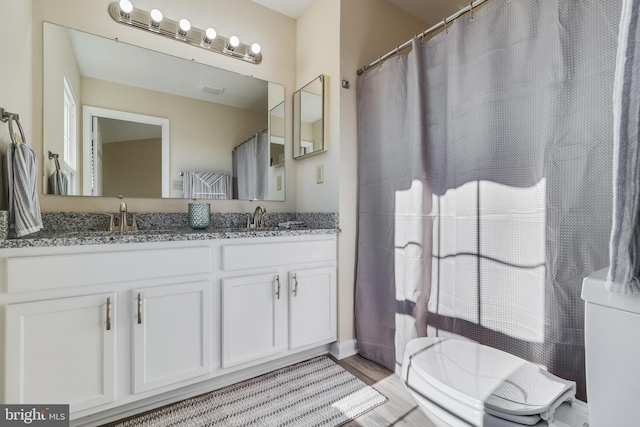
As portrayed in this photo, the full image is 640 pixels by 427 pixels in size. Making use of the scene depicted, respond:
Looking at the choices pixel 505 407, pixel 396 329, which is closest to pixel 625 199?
pixel 505 407

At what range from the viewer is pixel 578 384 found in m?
1.05

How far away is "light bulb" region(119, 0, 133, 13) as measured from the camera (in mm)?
1766

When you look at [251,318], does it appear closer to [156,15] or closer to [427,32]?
[427,32]

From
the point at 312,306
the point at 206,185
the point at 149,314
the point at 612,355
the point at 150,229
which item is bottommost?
the point at 312,306

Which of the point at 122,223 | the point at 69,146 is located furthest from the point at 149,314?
the point at 69,146

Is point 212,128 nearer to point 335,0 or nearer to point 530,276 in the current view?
point 335,0

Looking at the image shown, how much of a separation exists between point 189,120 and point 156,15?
63 centimetres

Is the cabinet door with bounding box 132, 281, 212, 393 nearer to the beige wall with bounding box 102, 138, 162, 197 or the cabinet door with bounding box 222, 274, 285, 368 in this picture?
the cabinet door with bounding box 222, 274, 285, 368

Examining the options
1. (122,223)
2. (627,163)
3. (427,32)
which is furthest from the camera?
(122,223)

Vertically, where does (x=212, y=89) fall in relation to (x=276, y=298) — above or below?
above

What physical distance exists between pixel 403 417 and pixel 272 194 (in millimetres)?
1598

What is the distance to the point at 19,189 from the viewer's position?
1231 millimetres

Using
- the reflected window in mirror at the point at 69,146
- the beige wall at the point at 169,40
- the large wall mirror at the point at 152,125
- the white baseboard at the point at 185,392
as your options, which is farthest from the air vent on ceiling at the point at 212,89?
the white baseboard at the point at 185,392

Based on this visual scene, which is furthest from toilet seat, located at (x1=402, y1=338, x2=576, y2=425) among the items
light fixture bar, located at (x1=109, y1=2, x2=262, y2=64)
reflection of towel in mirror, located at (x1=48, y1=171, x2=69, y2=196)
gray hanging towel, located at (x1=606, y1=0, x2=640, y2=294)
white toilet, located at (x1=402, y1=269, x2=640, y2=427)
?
light fixture bar, located at (x1=109, y1=2, x2=262, y2=64)
